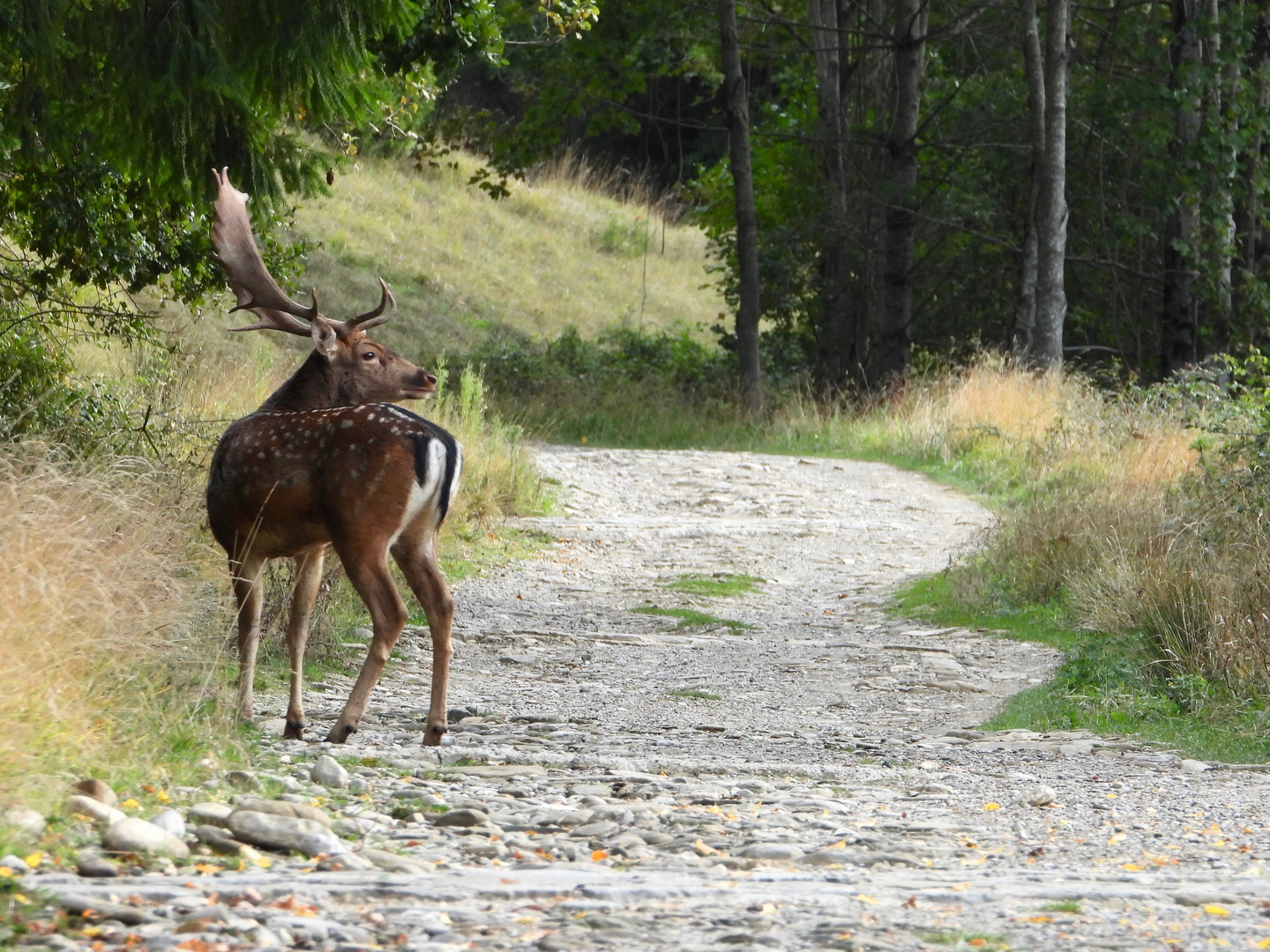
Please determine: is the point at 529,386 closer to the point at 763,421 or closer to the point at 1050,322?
the point at 763,421

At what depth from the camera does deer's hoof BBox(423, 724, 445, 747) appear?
24.0 feet

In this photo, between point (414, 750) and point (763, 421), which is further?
point (763, 421)

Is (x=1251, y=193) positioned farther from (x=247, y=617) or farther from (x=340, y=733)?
(x=340, y=733)

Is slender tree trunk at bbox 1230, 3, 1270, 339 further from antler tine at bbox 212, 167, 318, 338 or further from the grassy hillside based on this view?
antler tine at bbox 212, 167, 318, 338

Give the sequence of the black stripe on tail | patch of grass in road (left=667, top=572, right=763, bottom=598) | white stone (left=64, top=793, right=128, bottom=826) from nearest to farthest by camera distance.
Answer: white stone (left=64, top=793, right=128, bottom=826), the black stripe on tail, patch of grass in road (left=667, top=572, right=763, bottom=598)

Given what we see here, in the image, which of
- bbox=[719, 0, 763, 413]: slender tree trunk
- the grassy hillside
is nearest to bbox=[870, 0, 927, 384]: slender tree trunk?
bbox=[719, 0, 763, 413]: slender tree trunk

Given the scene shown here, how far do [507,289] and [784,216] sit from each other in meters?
7.81

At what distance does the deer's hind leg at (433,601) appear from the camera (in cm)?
733

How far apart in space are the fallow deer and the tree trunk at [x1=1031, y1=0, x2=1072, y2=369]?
17.4 metres

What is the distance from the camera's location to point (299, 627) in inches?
302

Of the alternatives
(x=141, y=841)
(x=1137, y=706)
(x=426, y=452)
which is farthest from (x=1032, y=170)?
(x=141, y=841)

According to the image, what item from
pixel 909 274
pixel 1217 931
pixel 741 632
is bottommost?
pixel 741 632

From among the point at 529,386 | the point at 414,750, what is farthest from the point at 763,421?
the point at 414,750

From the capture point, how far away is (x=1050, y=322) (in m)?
23.8
